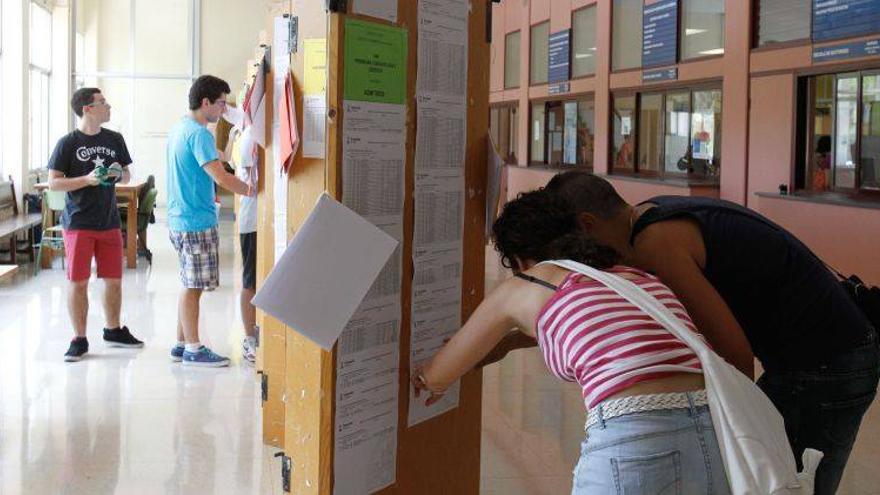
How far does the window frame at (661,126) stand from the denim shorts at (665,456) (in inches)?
338

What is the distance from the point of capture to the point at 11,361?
6371 mm

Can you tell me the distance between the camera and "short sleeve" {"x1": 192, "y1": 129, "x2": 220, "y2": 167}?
19.1 feet

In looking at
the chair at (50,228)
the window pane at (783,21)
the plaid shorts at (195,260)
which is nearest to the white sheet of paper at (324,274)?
the plaid shorts at (195,260)

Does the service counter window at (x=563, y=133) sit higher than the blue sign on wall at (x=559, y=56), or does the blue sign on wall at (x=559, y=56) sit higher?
the blue sign on wall at (x=559, y=56)

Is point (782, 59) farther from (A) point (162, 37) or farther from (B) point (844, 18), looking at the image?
(A) point (162, 37)

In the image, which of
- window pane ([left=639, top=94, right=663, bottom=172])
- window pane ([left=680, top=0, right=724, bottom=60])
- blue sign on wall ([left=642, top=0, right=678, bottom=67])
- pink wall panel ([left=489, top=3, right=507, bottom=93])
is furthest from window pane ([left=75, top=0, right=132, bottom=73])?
window pane ([left=680, top=0, right=724, bottom=60])

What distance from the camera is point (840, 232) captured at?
26.4 ft

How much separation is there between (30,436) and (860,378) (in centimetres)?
383

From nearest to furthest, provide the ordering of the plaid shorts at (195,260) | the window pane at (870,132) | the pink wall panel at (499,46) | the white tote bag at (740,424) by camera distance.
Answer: the white tote bag at (740,424) < the plaid shorts at (195,260) < the window pane at (870,132) < the pink wall panel at (499,46)

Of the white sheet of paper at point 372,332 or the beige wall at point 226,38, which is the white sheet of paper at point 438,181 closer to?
the white sheet of paper at point 372,332

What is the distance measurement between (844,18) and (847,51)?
0.27 meters

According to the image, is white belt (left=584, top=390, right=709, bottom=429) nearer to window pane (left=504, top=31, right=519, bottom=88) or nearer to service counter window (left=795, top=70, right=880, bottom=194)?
service counter window (left=795, top=70, right=880, bottom=194)

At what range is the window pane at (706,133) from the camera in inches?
407

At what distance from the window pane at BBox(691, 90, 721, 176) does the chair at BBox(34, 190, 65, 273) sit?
6.57 meters
